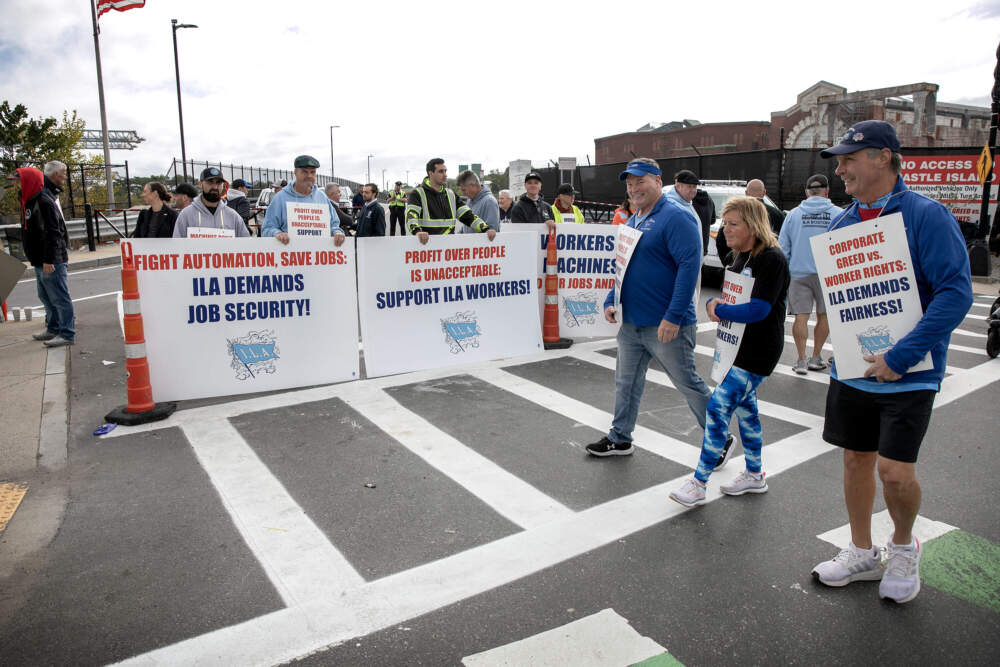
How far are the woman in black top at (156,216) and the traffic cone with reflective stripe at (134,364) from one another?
2593 millimetres

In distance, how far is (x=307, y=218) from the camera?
7.25m

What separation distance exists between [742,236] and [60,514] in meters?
4.36

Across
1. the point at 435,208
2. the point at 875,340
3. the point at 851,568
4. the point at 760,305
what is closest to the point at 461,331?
the point at 435,208

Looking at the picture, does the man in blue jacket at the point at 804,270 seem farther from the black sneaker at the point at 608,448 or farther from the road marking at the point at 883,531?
the road marking at the point at 883,531

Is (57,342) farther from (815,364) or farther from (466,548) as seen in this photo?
(815,364)

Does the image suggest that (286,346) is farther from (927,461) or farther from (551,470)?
(927,461)

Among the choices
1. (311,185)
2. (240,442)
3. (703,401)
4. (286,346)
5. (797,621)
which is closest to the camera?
(797,621)

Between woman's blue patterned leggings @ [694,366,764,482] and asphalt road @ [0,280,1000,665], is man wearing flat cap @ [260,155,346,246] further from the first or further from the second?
woman's blue patterned leggings @ [694,366,764,482]

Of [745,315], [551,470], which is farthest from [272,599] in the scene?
[745,315]

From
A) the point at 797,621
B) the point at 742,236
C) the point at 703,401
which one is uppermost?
the point at 742,236

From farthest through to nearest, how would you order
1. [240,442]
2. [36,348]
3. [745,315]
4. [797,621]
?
1. [36,348]
2. [240,442]
3. [745,315]
4. [797,621]

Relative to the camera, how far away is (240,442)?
17.0 ft

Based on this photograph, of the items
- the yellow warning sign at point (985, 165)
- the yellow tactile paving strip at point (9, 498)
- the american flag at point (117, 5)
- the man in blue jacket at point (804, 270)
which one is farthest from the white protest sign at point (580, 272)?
the american flag at point (117, 5)

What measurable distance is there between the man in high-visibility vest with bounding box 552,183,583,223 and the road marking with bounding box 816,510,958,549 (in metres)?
6.95
